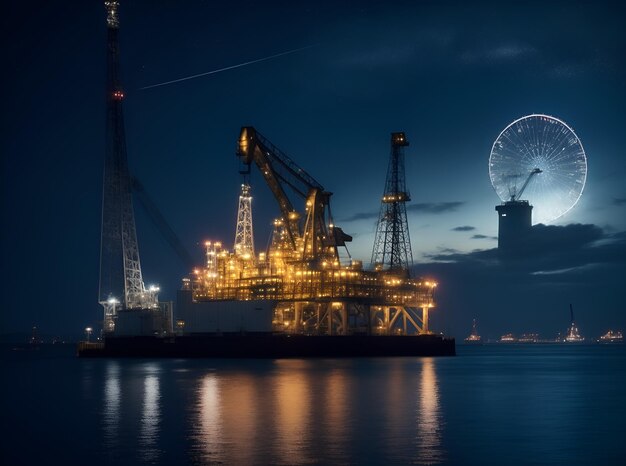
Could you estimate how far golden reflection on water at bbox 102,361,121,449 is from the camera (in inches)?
1709

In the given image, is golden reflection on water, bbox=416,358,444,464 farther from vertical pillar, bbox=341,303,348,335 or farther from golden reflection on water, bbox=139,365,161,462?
vertical pillar, bbox=341,303,348,335

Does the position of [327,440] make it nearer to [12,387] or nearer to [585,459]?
[585,459]

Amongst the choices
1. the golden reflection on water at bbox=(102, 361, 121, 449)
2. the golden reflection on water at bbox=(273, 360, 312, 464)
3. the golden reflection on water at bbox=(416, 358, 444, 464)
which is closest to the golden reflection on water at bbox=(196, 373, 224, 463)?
the golden reflection on water at bbox=(273, 360, 312, 464)

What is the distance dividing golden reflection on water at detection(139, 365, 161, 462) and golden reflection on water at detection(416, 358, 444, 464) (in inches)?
500

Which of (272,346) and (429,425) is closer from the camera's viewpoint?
(429,425)

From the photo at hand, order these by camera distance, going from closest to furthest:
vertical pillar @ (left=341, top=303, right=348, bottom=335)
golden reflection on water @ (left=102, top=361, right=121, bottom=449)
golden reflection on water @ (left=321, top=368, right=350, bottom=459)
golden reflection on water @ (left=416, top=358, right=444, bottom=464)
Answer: golden reflection on water @ (left=416, top=358, right=444, bottom=464) < golden reflection on water @ (left=321, top=368, right=350, bottom=459) < golden reflection on water @ (left=102, top=361, right=121, bottom=449) < vertical pillar @ (left=341, top=303, right=348, bottom=335)

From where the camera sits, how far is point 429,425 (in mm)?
48031

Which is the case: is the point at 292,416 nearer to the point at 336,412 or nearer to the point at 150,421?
the point at 336,412

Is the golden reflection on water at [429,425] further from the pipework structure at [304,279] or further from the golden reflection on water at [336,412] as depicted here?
the pipework structure at [304,279]

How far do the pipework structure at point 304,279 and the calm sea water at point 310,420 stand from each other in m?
36.8

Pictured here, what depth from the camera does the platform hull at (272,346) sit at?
120250 mm

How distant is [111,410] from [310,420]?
16015 millimetres

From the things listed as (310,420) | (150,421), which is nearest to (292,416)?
(310,420)

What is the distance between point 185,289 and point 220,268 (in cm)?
701
